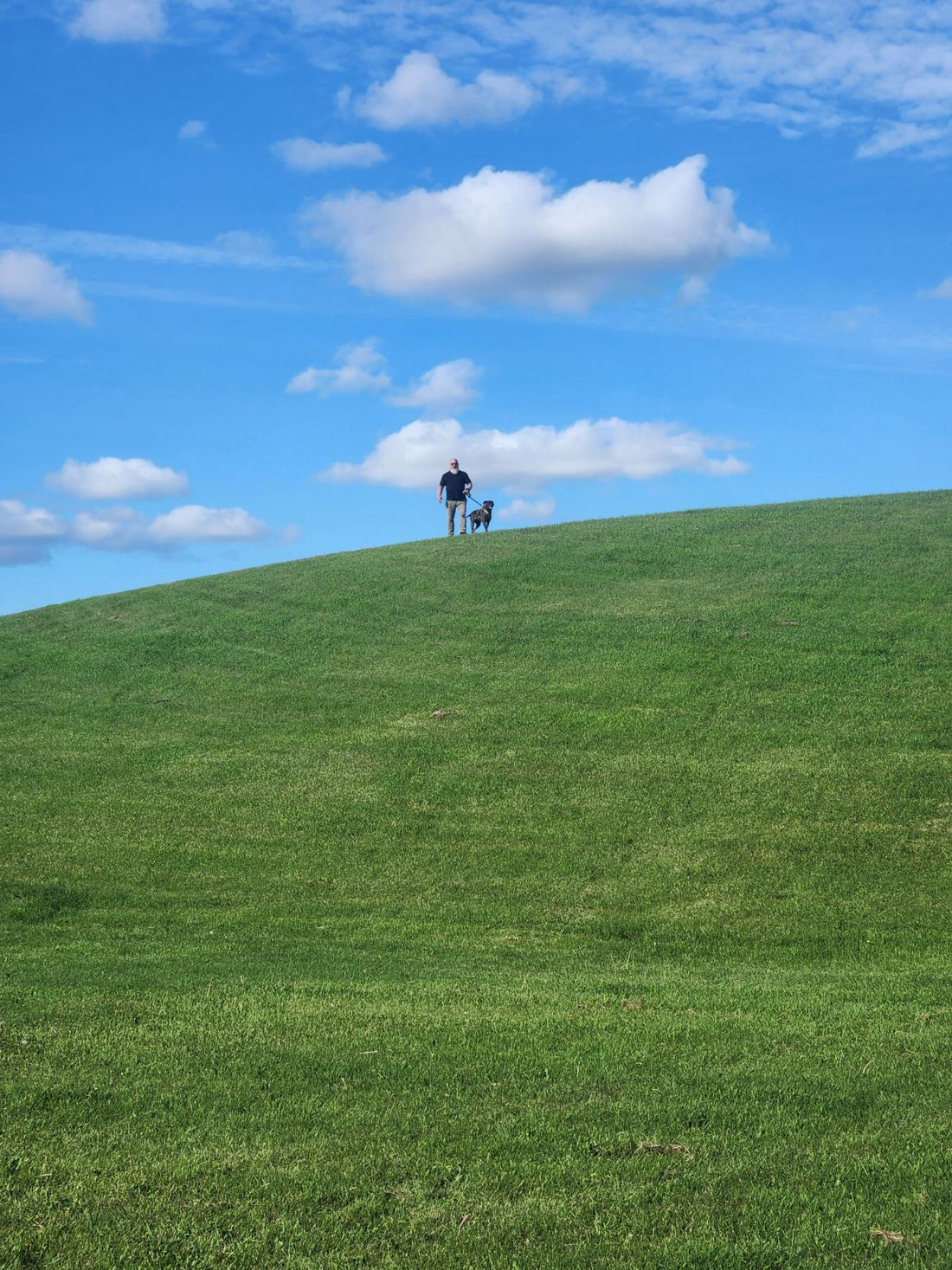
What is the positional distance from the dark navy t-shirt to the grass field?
144 inches

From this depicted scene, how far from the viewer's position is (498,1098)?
7.23 metres

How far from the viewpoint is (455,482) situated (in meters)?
35.8

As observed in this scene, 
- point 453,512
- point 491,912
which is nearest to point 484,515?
point 453,512

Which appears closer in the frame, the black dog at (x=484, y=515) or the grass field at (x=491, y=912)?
the grass field at (x=491, y=912)

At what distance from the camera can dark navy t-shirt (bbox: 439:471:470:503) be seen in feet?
117

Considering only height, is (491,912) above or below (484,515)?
below

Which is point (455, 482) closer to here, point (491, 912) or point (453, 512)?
point (453, 512)

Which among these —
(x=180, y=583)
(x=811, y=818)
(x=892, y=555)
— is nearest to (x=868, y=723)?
(x=811, y=818)

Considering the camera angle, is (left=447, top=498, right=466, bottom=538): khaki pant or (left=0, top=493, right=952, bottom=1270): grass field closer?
(left=0, top=493, right=952, bottom=1270): grass field

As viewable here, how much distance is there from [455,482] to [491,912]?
76.8ft

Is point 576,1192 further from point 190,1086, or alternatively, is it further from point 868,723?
point 868,723

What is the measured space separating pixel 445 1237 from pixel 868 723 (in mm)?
15398

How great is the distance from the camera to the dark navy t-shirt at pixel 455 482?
117 feet

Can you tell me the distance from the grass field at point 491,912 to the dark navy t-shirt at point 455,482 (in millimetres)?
3655
